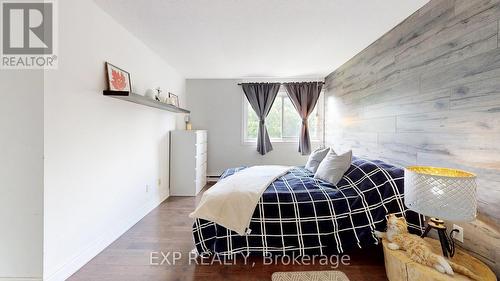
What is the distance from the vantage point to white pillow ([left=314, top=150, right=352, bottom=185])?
2309 millimetres

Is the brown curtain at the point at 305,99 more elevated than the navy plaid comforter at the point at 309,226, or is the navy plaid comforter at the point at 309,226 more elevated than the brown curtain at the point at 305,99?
the brown curtain at the point at 305,99

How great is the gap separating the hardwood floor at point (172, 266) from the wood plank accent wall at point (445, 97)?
2.54 feet

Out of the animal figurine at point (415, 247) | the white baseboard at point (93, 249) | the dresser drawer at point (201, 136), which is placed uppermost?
the dresser drawer at point (201, 136)

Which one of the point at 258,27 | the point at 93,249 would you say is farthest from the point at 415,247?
the point at 93,249

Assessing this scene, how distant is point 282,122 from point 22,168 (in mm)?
4005

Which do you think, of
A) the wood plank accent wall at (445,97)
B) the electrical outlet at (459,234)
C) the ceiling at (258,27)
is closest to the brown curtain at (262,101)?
the ceiling at (258,27)

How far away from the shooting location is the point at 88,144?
195 cm

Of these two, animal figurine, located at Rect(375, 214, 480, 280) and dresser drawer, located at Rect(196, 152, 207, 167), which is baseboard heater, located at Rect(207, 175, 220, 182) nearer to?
dresser drawer, located at Rect(196, 152, 207, 167)

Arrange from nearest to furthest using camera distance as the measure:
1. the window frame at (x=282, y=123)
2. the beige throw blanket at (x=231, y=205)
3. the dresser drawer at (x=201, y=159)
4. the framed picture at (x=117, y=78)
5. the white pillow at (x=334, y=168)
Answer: the beige throw blanket at (x=231, y=205)
the framed picture at (x=117, y=78)
the white pillow at (x=334, y=168)
the dresser drawer at (x=201, y=159)
the window frame at (x=282, y=123)

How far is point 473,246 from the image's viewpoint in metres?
1.50

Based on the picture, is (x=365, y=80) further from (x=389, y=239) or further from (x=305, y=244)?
(x=305, y=244)

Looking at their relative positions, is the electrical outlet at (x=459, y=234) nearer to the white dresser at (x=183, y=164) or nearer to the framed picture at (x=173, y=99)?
the white dresser at (x=183, y=164)

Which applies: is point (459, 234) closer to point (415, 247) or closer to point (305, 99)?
point (415, 247)

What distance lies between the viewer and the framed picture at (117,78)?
219cm
